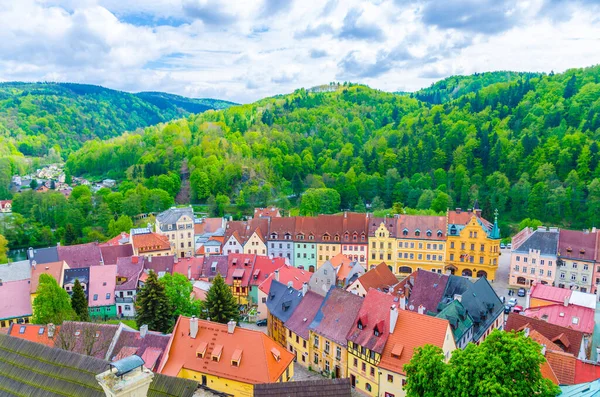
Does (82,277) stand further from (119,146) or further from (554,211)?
(119,146)

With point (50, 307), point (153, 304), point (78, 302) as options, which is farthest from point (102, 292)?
point (153, 304)

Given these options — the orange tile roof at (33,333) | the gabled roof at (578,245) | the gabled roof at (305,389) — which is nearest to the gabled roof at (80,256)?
the orange tile roof at (33,333)

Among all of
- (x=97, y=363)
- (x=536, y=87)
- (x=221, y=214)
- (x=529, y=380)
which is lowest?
(x=221, y=214)

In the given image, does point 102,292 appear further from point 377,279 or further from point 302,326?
point 377,279

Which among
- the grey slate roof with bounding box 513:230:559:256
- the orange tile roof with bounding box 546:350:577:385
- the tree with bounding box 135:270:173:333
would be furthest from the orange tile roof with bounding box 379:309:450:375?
the grey slate roof with bounding box 513:230:559:256

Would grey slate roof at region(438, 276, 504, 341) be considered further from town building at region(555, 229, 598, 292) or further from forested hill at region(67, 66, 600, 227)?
forested hill at region(67, 66, 600, 227)

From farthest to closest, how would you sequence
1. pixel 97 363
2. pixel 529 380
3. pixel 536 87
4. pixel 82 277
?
1. pixel 536 87
2. pixel 82 277
3. pixel 529 380
4. pixel 97 363

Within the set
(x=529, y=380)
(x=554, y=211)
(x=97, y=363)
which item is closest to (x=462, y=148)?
(x=554, y=211)
